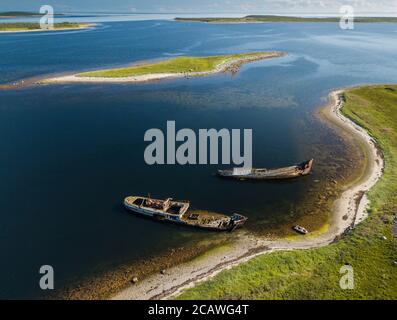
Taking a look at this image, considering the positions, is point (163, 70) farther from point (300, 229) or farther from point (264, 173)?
point (300, 229)

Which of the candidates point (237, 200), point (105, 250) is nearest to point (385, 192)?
point (237, 200)

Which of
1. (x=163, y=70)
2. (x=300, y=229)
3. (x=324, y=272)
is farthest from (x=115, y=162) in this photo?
(x=163, y=70)

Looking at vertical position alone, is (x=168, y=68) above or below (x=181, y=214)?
above

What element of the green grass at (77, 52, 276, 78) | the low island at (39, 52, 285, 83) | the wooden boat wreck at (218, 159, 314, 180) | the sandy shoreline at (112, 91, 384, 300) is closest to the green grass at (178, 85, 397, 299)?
the sandy shoreline at (112, 91, 384, 300)

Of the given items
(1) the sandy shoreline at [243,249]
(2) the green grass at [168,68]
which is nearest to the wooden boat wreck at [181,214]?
(1) the sandy shoreline at [243,249]

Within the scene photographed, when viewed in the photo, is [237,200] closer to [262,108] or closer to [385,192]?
[385,192]
